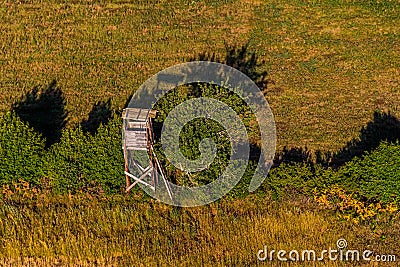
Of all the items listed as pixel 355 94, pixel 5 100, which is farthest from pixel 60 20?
pixel 355 94

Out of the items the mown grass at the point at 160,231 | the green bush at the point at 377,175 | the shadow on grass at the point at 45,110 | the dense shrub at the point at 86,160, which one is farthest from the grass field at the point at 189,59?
the green bush at the point at 377,175

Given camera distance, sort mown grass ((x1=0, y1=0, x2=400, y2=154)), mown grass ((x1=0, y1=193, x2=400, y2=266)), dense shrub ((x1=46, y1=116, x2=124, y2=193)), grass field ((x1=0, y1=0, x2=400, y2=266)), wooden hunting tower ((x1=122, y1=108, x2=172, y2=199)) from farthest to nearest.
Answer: mown grass ((x1=0, y1=0, x2=400, y2=154))
grass field ((x1=0, y1=0, x2=400, y2=266))
dense shrub ((x1=46, y1=116, x2=124, y2=193))
mown grass ((x1=0, y1=193, x2=400, y2=266))
wooden hunting tower ((x1=122, y1=108, x2=172, y2=199))

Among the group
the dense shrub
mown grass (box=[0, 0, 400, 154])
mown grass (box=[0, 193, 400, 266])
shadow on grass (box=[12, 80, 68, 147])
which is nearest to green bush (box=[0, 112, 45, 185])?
the dense shrub

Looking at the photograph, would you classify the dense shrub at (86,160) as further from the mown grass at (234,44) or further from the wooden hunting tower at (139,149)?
the mown grass at (234,44)

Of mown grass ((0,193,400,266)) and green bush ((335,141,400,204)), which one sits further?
mown grass ((0,193,400,266))

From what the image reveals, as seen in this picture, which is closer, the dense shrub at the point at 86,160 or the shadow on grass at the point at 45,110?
the dense shrub at the point at 86,160

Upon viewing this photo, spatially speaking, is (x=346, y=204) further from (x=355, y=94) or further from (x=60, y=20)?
(x=60, y=20)

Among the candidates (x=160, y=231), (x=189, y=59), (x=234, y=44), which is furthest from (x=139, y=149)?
(x=234, y=44)

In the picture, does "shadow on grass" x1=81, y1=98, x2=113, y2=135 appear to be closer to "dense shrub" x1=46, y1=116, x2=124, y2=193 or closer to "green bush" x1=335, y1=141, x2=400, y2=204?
"dense shrub" x1=46, y1=116, x2=124, y2=193
